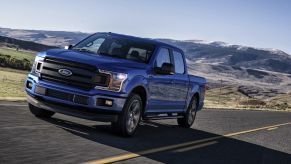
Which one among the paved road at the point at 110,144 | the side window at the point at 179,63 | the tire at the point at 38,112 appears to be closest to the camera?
the paved road at the point at 110,144

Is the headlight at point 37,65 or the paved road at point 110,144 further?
the headlight at point 37,65

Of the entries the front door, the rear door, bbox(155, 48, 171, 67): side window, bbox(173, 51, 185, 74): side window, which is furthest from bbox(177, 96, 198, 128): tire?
bbox(155, 48, 171, 67): side window

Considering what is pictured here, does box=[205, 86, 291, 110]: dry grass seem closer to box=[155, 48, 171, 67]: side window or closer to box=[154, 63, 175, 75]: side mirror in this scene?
box=[155, 48, 171, 67]: side window

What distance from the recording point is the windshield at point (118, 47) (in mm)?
10266

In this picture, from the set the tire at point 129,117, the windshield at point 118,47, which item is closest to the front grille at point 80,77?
the tire at point 129,117

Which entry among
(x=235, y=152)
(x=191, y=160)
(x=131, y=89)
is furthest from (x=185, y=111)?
(x=191, y=160)

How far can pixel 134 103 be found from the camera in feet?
31.3

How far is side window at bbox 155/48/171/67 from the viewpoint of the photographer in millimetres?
10758

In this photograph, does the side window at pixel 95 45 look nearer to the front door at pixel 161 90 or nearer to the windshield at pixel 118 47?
the windshield at pixel 118 47

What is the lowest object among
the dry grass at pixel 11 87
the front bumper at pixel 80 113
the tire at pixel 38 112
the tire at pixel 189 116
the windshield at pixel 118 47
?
the dry grass at pixel 11 87

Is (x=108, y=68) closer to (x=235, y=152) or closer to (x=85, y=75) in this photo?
(x=85, y=75)

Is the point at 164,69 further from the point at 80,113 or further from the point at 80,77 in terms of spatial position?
the point at 80,113

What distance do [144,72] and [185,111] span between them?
3.76 meters

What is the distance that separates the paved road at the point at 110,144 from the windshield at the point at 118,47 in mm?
1495
